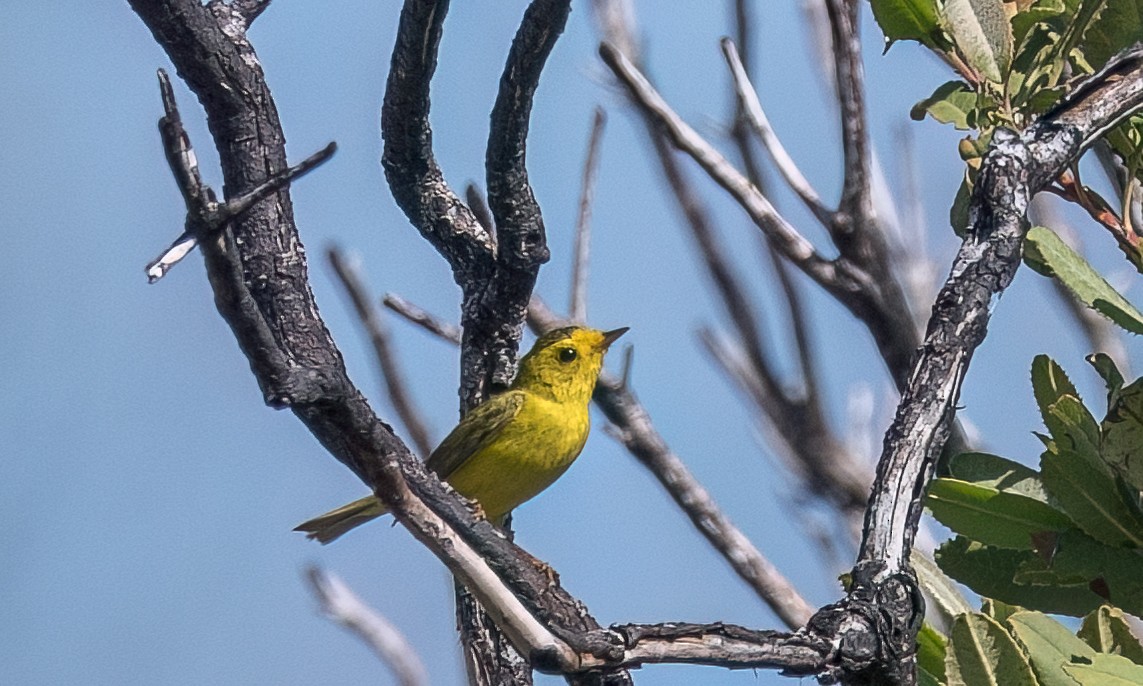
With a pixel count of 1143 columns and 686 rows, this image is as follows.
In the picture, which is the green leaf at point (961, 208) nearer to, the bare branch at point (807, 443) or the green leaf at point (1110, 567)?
the green leaf at point (1110, 567)

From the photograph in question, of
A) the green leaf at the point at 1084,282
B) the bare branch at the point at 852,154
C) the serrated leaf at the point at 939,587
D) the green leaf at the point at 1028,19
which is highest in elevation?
the bare branch at the point at 852,154

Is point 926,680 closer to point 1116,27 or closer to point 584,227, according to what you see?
point 1116,27

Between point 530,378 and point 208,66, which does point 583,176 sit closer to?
point 530,378

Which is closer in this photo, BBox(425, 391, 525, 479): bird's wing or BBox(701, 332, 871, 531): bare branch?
BBox(425, 391, 525, 479): bird's wing

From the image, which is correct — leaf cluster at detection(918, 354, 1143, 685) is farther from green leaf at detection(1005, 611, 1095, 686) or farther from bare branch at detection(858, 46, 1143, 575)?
bare branch at detection(858, 46, 1143, 575)

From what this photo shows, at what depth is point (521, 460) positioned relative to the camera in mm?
4516

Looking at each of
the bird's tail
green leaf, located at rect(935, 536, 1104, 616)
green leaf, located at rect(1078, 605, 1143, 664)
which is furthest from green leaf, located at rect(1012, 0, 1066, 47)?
the bird's tail

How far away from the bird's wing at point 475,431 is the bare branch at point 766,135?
0.89 m

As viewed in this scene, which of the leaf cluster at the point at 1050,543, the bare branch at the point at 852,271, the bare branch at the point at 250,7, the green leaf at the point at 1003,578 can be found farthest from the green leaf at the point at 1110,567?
the bare branch at the point at 250,7

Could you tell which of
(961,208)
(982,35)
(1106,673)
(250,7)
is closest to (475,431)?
(250,7)

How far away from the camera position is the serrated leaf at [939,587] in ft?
6.97

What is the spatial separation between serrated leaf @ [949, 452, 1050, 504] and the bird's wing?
1379 mm

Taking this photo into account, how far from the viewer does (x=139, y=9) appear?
185 centimetres

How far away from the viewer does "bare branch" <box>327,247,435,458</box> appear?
13.0ft
